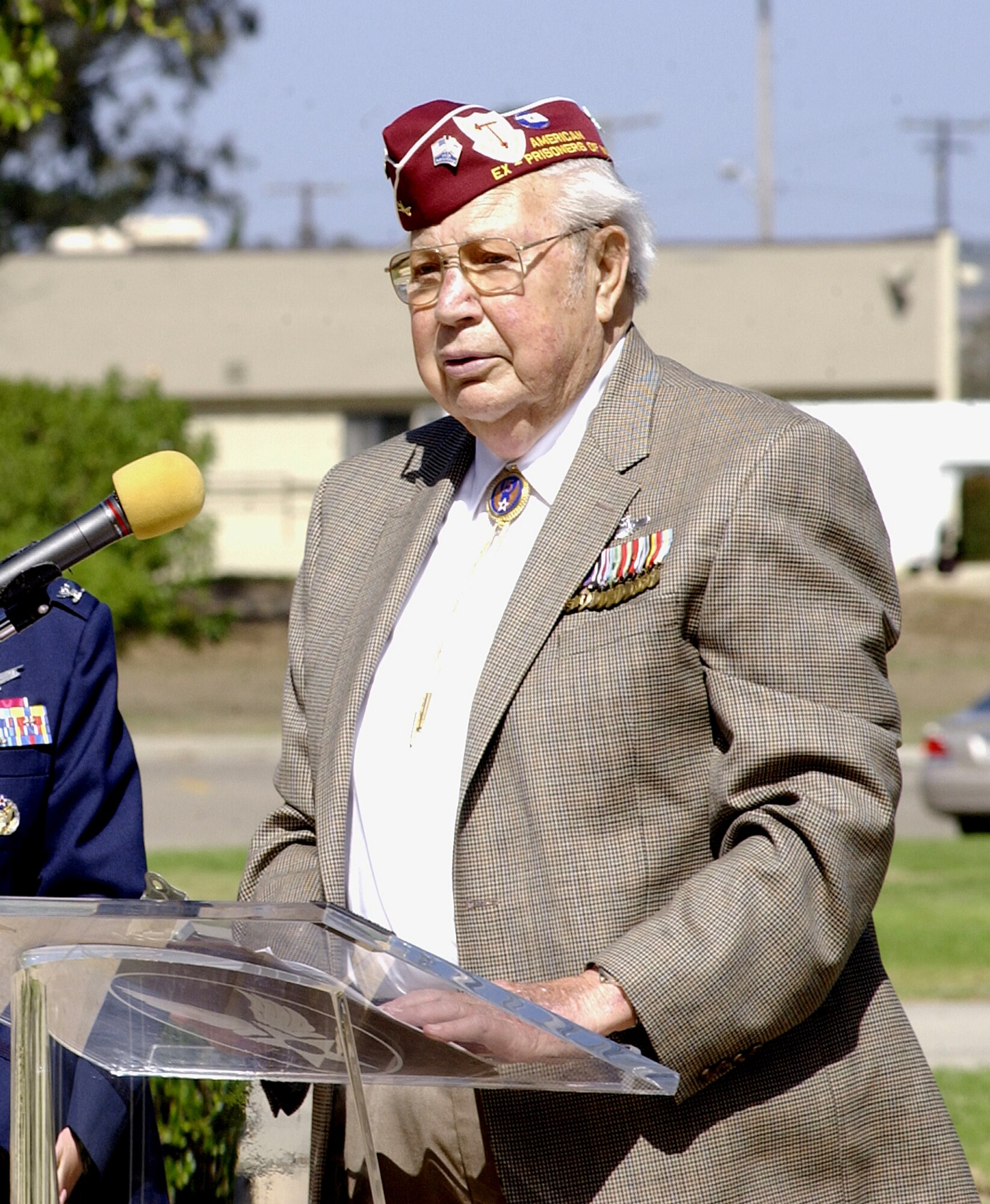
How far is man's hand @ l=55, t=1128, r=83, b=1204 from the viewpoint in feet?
5.83

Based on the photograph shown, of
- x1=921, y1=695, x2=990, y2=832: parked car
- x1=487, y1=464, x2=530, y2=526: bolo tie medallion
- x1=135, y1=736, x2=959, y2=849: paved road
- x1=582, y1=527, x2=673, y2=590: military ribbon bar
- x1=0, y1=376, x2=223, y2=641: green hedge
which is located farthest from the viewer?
x1=0, y1=376, x2=223, y2=641: green hedge

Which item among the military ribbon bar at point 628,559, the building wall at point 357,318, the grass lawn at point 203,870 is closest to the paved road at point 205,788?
the grass lawn at point 203,870

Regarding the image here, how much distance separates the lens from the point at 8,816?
8.40ft

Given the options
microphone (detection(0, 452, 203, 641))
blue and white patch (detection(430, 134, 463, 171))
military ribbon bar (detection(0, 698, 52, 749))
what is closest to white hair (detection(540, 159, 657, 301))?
blue and white patch (detection(430, 134, 463, 171))

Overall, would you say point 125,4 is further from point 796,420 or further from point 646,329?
point 646,329

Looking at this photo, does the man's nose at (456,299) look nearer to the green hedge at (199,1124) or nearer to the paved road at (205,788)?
the green hedge at (199,1124)

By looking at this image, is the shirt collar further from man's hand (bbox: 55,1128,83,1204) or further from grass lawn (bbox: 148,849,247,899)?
grass lawn (bbox: 148,849,247,899)

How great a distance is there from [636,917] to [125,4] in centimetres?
404

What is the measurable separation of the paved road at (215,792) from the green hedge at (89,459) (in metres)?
4.42

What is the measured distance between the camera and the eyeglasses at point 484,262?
2547mm

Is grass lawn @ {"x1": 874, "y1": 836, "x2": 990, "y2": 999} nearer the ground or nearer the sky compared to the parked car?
nearer the sky

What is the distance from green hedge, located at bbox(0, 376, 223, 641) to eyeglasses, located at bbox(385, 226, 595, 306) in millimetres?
19571

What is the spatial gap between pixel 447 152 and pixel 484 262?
162 mm

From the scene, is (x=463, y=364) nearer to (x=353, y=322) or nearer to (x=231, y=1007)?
(x=231, y=1007)
